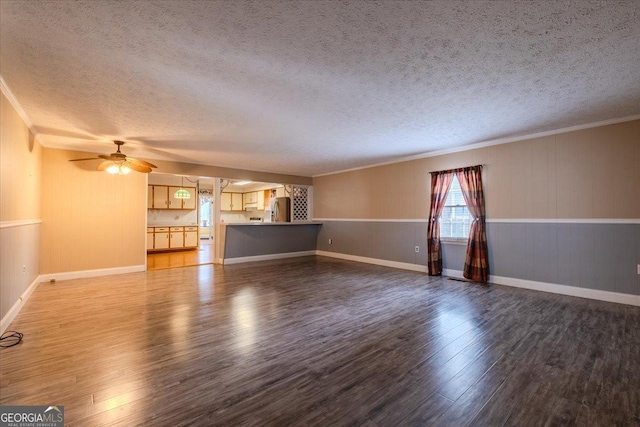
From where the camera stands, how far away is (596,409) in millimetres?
1607

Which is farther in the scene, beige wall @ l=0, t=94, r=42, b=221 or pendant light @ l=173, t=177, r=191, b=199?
pendant light @ l=173, t=177, r=191, b=199

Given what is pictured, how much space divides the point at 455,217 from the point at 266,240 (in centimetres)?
450

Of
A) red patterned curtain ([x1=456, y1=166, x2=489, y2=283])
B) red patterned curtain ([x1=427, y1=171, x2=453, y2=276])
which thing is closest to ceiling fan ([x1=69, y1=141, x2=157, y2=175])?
red patterned curtain ([x1=427, y1=171, x2=453, y2=276])

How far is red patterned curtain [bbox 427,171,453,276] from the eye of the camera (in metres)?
5.18

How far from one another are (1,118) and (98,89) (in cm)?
92

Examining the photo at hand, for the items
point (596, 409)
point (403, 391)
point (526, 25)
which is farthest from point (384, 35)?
point (596, 409)

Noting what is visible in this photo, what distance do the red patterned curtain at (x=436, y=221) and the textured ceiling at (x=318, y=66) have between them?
3.97ft

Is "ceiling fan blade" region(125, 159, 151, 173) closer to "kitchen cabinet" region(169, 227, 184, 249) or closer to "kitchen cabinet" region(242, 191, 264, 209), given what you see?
"kitchen cabinet" region(169, 227, 184, 249)

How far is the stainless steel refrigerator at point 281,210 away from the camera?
306 inches

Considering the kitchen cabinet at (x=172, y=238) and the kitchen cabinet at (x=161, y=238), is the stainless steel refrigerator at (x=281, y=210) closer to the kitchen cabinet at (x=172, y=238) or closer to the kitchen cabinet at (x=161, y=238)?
the kitchen cabinet at (x=172, y=238)

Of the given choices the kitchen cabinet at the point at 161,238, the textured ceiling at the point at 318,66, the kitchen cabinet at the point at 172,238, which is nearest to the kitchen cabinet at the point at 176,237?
the kitchen cabinet at the point at 172,238

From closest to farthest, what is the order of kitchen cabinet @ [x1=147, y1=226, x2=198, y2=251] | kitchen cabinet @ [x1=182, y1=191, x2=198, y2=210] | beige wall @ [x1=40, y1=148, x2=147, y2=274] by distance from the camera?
1. beige wall @ [x1=40, y1=148, x2=147, y2=274]
2. kitchen cabinet @ [x1=147, y1=226, x2=198, y2=251]
3. kitchen cabinet @ [x1=182, y1=191, x2=198, y2=210]

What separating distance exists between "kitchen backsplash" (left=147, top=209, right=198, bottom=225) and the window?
802cm

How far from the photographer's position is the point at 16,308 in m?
3.14
